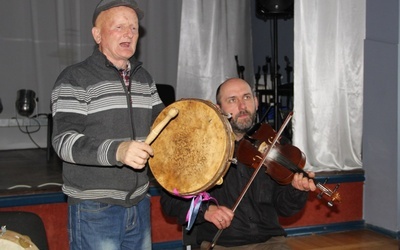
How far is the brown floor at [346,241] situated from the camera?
13.1 feet

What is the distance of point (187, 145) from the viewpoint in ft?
6.45

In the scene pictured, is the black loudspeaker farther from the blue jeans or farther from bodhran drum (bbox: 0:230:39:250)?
bodhran drum (bbox: 0:230:39:250)

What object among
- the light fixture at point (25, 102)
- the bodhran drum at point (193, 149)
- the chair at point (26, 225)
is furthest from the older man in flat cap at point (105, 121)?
the light fixture at point (25, 102)

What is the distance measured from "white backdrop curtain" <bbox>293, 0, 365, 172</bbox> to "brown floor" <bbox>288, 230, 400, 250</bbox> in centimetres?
54

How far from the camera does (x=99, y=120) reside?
196cm

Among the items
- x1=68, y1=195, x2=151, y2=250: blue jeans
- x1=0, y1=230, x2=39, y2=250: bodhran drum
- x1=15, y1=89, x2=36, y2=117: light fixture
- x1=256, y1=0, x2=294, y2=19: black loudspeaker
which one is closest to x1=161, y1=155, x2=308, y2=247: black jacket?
x1=68, y1=195, x2=151, y2=250: blue jeans

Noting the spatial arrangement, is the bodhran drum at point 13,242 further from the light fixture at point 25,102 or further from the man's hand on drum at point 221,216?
the light fixture at point 25,102

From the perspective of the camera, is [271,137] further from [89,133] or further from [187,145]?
[89,133]

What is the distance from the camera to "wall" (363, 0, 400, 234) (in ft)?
13.5

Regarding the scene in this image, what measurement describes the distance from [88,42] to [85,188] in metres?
4.98

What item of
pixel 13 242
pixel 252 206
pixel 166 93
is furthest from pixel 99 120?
pixel 166 93

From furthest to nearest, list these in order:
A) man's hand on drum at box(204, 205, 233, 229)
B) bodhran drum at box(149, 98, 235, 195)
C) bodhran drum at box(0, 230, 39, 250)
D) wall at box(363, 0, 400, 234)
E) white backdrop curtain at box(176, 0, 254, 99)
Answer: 1. white backdrop curtain at box(176, 0, 254, 99)
2. wall at box(363, 0, 400, 234)
3. man's hand on drum at box(204, 205, 233, 229)
4. bodhran drum at box(149, 98, 235, 195)
5. bodhran drum at box(0, 230, 39, 250)

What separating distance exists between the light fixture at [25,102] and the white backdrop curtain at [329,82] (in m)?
3.14

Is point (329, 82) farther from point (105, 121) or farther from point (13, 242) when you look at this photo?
point (13, 242)
